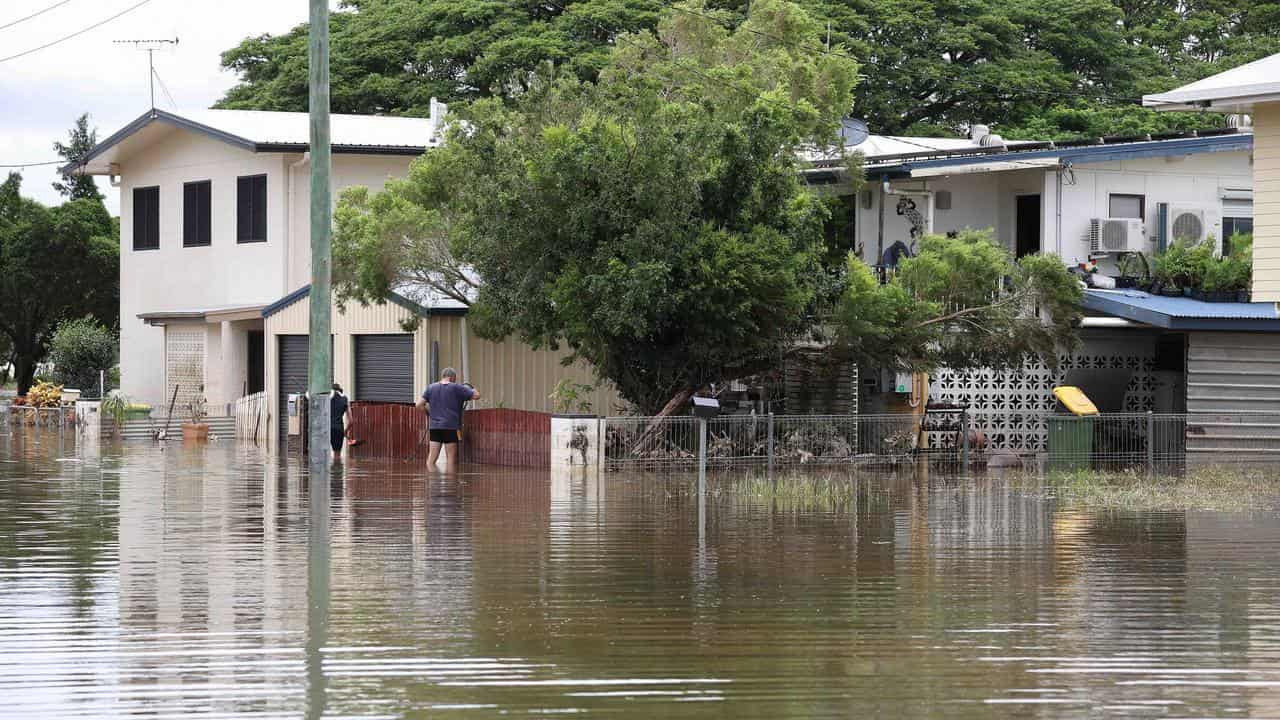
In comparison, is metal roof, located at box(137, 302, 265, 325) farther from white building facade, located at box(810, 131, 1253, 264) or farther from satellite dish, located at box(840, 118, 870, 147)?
white building facade, located at box(810, 131, 1253, 264)

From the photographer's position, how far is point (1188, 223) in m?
33.0

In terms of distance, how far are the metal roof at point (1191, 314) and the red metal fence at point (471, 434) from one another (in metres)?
10.6

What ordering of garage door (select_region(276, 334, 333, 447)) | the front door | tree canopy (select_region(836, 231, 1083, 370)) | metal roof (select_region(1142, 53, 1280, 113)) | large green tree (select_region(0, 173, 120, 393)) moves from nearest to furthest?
metal roof (select_region(1142, 53, 1280, 113)) → tree canopy (select_region(836, 231, 1083, 370)) → the front door → garage door (select_region(276, 334, 333, 447)) → large green tree (select_region(0, 173, 120, 393))

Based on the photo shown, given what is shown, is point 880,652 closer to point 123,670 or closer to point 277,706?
point 277,706

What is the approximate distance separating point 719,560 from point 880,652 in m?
4.45

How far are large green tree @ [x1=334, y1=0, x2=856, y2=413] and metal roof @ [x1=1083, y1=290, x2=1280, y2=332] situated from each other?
20.0 ft

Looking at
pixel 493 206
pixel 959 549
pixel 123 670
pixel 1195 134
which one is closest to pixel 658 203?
pixel 493 206

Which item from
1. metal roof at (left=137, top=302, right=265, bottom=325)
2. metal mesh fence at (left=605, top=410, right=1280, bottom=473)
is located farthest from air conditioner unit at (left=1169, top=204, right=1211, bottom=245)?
metal roof at (left=137, top=302, right=265, bottom=325)

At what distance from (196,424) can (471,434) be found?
11510 millimetres

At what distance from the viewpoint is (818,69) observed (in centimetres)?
3000

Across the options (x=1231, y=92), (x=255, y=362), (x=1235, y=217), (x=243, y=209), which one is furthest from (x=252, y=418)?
(x=1231, y=92)

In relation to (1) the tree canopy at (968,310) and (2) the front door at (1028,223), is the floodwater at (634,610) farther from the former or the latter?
(2) the front door at (1028,223)

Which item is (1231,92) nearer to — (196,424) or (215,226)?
(196,424)

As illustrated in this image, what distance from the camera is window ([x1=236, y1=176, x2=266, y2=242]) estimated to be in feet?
142
